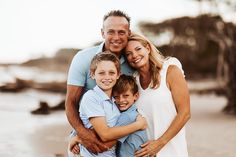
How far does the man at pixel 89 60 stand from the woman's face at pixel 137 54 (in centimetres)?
9

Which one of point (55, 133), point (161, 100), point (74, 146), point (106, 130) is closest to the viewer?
point (106, 130)

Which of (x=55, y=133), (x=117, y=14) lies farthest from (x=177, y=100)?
(x=55, y=133)

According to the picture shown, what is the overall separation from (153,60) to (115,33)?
0.37 meters

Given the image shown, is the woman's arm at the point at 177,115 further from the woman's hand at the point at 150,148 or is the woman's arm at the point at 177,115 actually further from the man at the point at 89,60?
the man at the point at 89,60

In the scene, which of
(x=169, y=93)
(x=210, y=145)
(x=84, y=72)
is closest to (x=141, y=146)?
(x=169, y=93)

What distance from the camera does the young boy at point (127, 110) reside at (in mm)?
3721

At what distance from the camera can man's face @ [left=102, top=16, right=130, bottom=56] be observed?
12.9 feet

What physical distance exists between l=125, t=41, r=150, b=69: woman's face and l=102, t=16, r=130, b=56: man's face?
8cm

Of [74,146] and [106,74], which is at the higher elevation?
[106,74]

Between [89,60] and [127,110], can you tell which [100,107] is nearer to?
[127,110]

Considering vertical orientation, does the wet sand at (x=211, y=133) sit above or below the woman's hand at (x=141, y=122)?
below

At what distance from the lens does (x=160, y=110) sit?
378 cm

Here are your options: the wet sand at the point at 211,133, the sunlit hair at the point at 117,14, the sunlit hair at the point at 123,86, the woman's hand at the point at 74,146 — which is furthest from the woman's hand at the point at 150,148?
the wet sand at the point at 211,133

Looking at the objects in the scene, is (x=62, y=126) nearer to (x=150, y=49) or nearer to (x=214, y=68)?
(x=150, y=49)
